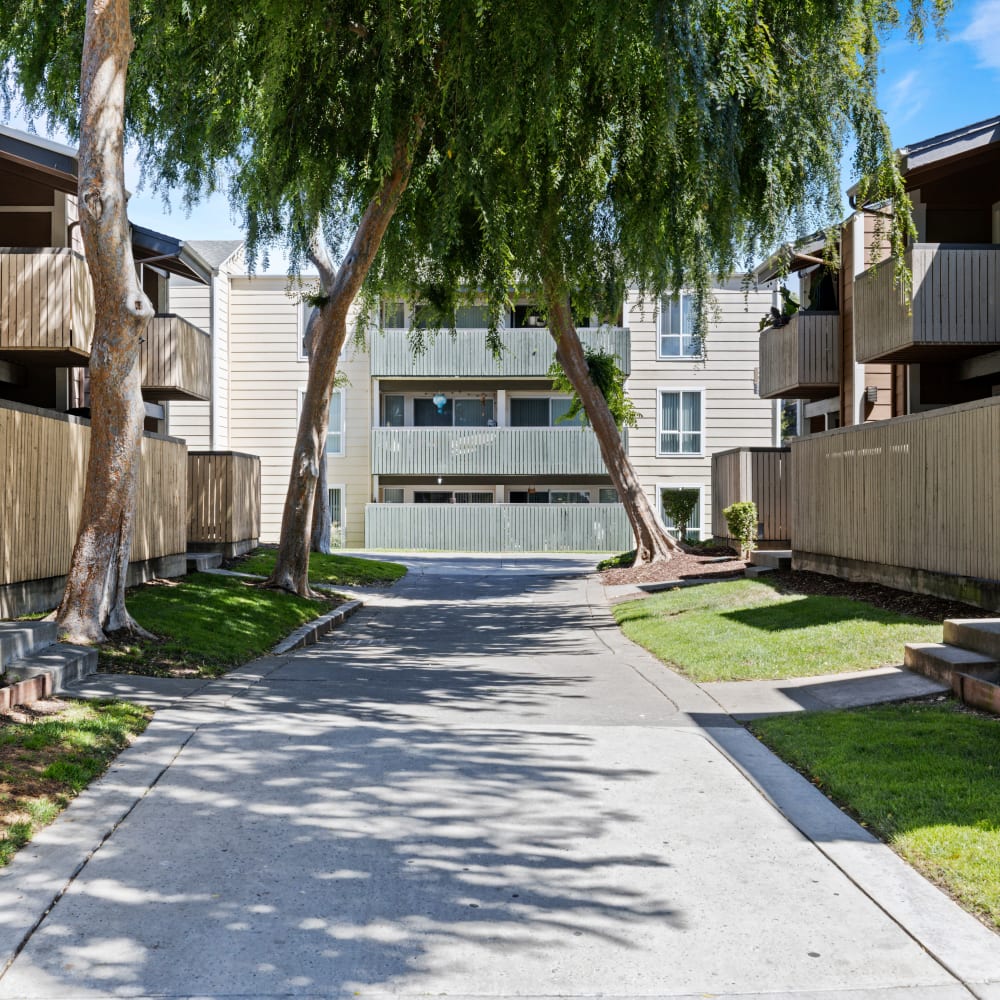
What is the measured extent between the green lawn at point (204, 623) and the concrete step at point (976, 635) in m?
6.79

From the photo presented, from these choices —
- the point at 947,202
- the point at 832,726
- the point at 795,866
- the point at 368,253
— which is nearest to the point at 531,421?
the point at 947,202

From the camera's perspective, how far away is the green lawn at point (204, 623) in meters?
11.7

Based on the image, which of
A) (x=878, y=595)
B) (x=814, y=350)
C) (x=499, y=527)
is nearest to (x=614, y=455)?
(x=814, y=350)

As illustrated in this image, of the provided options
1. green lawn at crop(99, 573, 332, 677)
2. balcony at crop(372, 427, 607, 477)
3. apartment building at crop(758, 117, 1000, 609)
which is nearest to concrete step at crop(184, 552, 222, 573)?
green lawn at crop(99, 573, 332, 677)

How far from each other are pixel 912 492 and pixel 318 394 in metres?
9.18

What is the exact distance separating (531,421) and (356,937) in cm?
3859

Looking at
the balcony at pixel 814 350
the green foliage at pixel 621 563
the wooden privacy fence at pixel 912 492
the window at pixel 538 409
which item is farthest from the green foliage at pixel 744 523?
the window at pixel 538 409

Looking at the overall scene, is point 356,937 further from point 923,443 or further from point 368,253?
point 368,253

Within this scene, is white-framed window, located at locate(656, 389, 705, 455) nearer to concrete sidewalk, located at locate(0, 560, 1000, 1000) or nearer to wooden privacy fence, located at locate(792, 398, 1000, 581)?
wooden privacy fence, located at locate(792, 398, 1000, 581)

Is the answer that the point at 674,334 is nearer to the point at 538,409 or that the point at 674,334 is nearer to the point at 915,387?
the point at 538,409

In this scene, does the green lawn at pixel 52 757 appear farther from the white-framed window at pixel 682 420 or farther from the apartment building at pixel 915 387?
the white-framed window at pixel 682 420

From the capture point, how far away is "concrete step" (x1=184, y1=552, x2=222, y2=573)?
72.5ft

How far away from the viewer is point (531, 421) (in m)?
43.1

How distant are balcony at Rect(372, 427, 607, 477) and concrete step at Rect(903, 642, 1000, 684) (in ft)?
95.4
